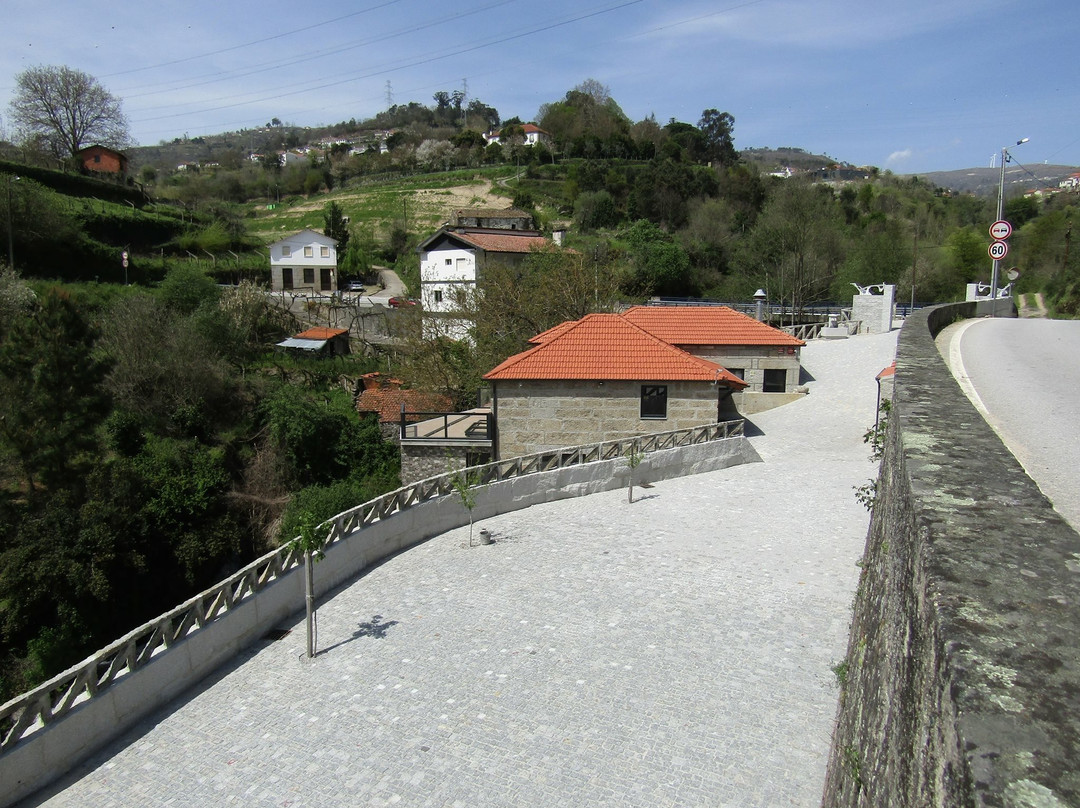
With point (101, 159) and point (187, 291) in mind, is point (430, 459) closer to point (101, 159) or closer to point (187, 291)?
point (187, 291)

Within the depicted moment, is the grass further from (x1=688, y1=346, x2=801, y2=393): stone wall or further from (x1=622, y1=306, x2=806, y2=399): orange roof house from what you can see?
(x1=688, y1=346, x2=801, y2=393): stone wall

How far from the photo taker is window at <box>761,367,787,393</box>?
81.4ft

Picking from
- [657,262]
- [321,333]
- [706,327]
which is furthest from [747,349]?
[657,262]

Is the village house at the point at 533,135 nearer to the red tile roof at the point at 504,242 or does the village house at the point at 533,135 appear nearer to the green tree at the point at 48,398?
the red tile roof at the point at 504,242

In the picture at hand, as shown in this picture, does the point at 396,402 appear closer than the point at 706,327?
No

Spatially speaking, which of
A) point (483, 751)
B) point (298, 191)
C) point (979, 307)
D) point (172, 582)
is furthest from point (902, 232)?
point (298, 191)

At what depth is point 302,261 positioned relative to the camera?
54.1 metres

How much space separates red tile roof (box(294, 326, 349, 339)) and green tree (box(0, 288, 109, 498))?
1490 cm

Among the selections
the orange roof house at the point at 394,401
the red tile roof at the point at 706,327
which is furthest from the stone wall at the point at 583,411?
the orange roof house at the point at 394,401

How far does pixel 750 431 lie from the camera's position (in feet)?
70.7

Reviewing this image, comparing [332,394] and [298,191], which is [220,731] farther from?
[298,191]

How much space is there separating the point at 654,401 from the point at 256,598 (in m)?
11.7

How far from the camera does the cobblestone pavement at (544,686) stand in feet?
23.5

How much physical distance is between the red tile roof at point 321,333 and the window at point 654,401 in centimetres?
2359
